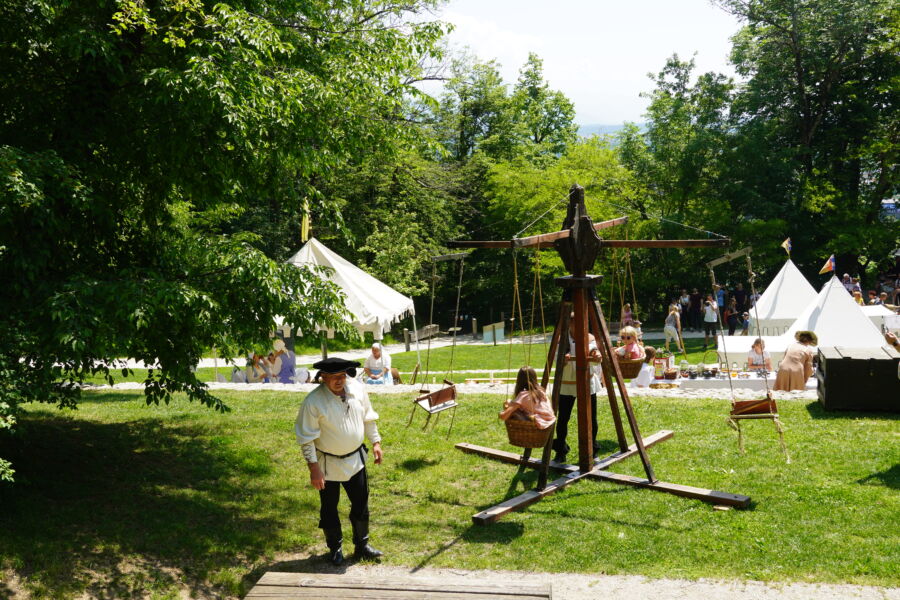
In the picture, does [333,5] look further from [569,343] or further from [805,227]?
[805,227]

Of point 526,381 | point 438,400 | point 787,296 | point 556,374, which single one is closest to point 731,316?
point 787,296

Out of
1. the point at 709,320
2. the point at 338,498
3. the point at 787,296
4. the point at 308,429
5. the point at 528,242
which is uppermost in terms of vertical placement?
the point at 528,242

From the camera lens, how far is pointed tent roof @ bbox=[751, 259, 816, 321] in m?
21.4

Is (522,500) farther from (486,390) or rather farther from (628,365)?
(486,390)

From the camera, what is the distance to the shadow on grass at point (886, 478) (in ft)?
27.4

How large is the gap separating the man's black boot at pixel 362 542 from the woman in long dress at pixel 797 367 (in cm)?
917

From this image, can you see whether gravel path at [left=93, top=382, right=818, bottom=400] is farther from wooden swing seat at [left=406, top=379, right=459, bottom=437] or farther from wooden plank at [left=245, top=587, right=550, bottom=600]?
wooden plank at [left=245, top=587, right=550, bottom=600]

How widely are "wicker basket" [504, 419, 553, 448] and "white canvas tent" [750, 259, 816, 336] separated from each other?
608 inches

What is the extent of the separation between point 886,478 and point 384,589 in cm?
630

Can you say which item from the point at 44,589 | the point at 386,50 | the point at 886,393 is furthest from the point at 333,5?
the point at 44,589

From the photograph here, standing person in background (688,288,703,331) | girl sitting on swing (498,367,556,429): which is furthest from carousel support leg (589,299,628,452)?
standing person in background (688,288,703,331)

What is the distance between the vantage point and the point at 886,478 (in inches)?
336

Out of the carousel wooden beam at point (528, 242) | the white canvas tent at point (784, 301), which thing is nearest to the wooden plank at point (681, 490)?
the carousel wooden beam at point (528, 242)

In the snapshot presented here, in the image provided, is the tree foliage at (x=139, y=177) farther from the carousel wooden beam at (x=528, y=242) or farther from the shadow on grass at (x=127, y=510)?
the carousel wooden beam at (x=528, y=242)
